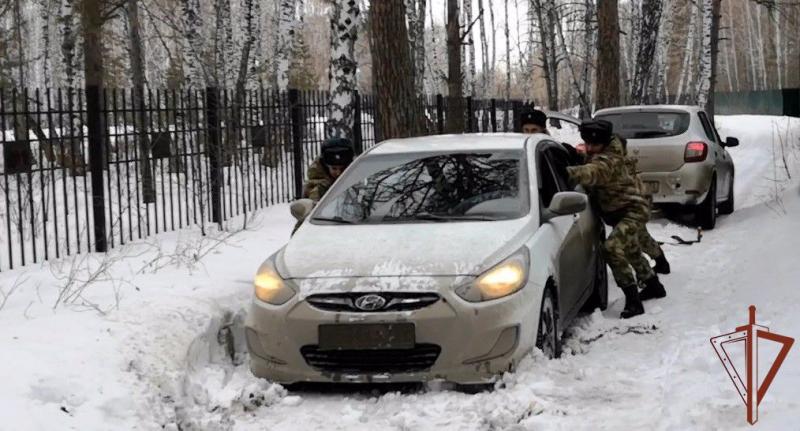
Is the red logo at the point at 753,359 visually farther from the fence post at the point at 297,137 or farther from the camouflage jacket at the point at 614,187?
the fence post at the point at 297,137

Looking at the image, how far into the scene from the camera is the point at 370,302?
4.91 m

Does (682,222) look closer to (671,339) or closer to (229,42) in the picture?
(671,339)

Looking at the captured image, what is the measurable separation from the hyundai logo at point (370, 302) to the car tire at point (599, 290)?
2.89m

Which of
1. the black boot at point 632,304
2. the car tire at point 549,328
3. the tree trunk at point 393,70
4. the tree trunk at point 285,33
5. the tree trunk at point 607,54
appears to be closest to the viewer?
the car tire at point 549,328

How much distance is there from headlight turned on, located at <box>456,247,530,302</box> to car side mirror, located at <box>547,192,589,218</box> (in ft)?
2.68

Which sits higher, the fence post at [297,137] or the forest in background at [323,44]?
the forest in background at [323,44]

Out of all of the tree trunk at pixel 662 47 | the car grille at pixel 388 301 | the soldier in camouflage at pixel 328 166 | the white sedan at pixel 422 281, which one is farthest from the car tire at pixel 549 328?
the tree trunk at pixel 662 47

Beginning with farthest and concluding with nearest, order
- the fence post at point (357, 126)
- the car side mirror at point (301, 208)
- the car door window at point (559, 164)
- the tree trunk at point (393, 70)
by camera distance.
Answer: the fence post at point (357, 126) → the tree trunk at point (393, 70) → the car door window at point (559, 164) → the car side mirror at point (301, 208)

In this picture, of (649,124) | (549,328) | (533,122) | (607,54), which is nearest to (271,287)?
(549,328)

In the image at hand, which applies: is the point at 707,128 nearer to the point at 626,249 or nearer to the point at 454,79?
the point at 626,249

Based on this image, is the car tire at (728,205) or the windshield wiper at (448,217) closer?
the windshield wiper at (448,217)

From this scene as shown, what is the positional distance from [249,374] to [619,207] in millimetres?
3550

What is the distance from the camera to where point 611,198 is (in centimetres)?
759

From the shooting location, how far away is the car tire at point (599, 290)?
24.3ft
